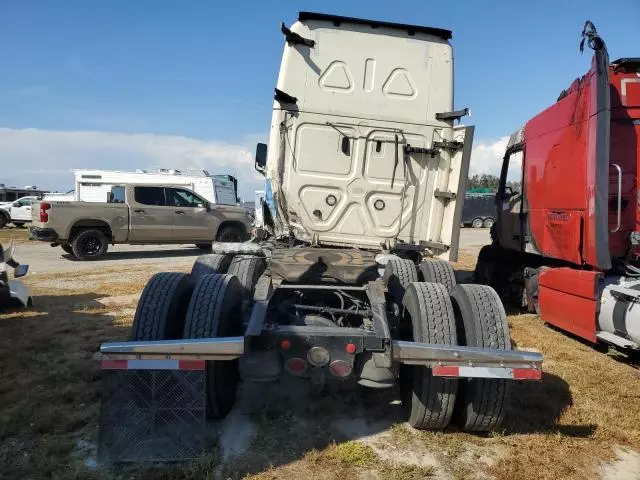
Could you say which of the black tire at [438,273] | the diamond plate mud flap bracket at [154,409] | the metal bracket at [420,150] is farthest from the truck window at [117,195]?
the diamond plate mud flap bracket at [154,409]

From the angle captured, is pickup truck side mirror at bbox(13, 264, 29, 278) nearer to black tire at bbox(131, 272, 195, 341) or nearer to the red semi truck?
black tire at bbox(131, 272, 195, 341)

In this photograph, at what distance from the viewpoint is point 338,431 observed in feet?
10.8

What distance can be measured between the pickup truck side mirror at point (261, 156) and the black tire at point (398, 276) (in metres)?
2.27

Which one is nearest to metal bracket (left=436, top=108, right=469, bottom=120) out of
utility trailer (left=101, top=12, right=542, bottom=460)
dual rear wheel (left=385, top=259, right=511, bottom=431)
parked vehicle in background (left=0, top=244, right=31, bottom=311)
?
utility trailer (left=101, top=12, right=542, bottom=460)

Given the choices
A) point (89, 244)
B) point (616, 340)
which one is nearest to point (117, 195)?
point (89, 244)

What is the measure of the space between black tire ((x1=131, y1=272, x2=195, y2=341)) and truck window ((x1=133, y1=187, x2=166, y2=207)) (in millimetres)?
9599

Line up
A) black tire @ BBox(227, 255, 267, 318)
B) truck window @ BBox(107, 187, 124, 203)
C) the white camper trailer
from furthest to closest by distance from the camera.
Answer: the white camper trailer → truck window @ BBox(107, 187, 124, 203) → black tire @ BBox(227, 255, 267, 318)

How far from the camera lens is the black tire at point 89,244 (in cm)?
1186

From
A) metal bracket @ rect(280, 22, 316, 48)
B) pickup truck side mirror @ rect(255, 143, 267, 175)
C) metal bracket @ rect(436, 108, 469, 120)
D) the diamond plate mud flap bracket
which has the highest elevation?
metal bracket @ rect(280, 22, 316, 48)

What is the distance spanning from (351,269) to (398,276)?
682 millimetres

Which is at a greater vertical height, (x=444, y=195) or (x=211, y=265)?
(x=444, y=195)

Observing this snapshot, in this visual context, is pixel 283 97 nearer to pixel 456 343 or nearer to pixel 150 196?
pixel 456 343

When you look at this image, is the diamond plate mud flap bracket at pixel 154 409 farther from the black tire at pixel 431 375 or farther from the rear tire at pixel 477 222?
the rear tire at pixel 477 222

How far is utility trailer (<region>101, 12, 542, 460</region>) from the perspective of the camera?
9.53 ft
